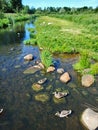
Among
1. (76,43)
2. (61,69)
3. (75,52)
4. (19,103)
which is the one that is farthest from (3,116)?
(76,43)

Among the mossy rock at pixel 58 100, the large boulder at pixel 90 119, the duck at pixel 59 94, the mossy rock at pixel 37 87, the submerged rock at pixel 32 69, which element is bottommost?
the submerged rock at pixel 32 69

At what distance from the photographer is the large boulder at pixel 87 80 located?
62.7 feet

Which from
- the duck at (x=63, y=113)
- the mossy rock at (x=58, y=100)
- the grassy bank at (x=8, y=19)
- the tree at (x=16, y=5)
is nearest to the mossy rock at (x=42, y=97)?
the mossy rock at (x=58, y=100)

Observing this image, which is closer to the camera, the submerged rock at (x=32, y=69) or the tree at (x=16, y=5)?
the submerged rock at (x=32, y=69)

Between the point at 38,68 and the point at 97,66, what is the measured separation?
5.77 m

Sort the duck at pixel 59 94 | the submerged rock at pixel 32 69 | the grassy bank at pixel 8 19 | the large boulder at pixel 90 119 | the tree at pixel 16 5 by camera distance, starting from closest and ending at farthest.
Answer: the large boulder at pixel 90 119
the duck at pixel 59 94
the submerged rock at pixel 32 69
the grassy bank at pixel 8 19
the tree at pixel 16 5

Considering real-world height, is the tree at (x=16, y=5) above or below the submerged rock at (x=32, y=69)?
below

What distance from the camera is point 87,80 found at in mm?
19625

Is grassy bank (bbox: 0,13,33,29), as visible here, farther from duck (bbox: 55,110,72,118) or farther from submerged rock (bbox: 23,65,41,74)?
duck (bbox: 55,110,72,118)

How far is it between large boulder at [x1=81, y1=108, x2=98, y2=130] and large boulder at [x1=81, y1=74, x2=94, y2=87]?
472 cm

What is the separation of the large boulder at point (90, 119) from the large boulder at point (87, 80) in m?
4.72

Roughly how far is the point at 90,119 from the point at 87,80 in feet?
21.1

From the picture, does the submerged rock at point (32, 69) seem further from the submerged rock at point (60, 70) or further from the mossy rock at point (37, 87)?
the mossy rock at point (37, 87)

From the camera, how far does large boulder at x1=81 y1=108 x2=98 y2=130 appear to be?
13.1 metres
